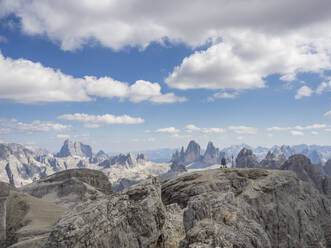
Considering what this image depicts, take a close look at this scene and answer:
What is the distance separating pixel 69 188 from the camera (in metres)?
76.6

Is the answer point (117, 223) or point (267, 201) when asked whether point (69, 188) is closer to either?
point (267, 201)

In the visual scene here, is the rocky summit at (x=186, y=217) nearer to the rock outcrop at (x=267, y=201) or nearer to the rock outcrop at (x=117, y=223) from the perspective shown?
the rock outcrop at (x=117, y=223)

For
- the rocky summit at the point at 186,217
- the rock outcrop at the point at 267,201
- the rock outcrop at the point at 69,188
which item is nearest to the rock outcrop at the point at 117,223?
the rocky summit at the point at 186,217

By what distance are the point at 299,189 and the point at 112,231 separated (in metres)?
53.8

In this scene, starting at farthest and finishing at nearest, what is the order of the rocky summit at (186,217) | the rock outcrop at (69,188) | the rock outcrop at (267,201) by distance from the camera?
the rock outcrop at (69,188)
the rock outcrop at (267,201)
the rocky summit at (186,217)

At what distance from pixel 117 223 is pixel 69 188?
65.9m

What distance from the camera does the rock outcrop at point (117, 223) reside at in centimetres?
1468

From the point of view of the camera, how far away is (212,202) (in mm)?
23016

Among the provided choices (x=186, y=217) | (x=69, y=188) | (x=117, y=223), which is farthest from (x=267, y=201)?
(x=69, y=188)

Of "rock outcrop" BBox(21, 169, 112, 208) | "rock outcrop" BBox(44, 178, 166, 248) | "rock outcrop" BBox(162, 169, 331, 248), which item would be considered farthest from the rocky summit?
"rock outcrop" BBox(21, 169, 112, 208)

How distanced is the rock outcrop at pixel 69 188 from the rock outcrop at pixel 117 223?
5465cm

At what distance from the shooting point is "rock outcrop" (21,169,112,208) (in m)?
72.7

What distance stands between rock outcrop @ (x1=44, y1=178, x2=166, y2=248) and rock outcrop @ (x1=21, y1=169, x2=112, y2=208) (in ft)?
179

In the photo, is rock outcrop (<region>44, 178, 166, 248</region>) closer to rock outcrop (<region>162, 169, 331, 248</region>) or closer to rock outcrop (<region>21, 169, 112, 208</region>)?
rock outcrop (<region>162, 169, 331, 248</region>)
